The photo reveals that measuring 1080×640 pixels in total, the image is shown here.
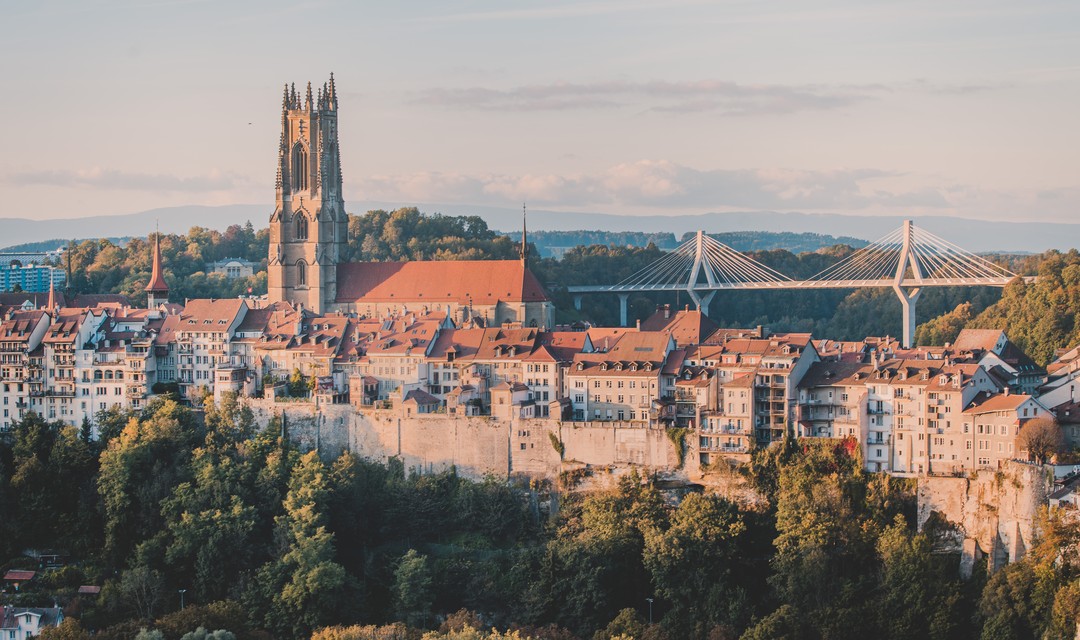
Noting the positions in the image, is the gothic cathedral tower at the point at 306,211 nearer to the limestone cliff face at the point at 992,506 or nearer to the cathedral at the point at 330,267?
the cathedral at the point at 330,267

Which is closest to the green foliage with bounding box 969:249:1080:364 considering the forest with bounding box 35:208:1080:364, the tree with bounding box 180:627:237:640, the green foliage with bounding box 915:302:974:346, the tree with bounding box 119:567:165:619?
the green foliage with bounding box 915:302:974:346

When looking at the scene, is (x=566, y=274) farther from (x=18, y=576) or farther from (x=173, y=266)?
(x=18, y=576)

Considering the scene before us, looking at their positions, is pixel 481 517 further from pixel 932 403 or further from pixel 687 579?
pixel 932 403

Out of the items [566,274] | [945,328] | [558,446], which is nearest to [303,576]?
[558,446]

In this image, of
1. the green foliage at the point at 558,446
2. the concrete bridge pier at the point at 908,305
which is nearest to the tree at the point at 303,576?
the green foliage at the point at 558,446

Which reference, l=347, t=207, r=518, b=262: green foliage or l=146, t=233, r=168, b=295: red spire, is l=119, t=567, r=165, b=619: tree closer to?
l=146, t=233, r=168, b=295: red spire
